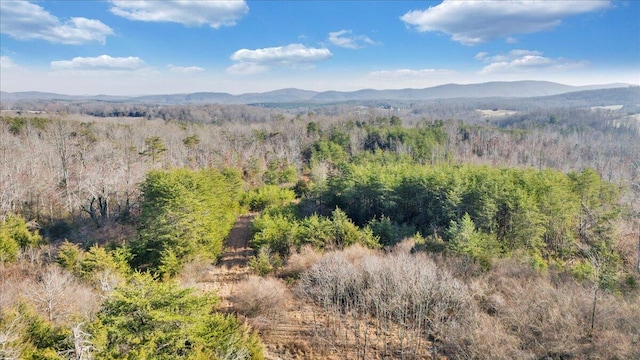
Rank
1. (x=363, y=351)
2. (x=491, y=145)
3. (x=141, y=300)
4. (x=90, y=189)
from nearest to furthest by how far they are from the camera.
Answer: (x=141, y=300), (x=363, y=351), (x=90, y=189), (x=491, y=145)

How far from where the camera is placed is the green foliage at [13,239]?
768 inches

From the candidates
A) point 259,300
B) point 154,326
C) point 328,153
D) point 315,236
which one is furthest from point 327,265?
point 328,153

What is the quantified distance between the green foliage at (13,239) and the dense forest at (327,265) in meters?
0.13

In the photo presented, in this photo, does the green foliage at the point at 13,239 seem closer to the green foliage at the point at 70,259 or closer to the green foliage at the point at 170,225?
the green foliage at the point at 70,259

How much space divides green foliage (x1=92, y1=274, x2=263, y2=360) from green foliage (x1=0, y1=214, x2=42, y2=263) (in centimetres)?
1438

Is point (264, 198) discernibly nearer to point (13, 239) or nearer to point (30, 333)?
point (13, 239)

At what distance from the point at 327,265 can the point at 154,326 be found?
362 inches

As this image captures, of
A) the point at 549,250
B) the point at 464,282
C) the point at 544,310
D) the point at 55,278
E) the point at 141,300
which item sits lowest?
the point at 549,250

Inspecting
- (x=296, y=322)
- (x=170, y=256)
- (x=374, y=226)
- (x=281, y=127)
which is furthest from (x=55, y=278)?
(x=281, y=127)

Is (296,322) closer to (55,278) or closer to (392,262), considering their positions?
(392,262)

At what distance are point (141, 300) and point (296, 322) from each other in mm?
9462

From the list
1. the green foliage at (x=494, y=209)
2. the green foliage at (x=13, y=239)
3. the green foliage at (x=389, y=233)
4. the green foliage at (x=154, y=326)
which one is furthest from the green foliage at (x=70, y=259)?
the green foliage at (x=494, y=209)

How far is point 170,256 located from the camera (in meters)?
19.8

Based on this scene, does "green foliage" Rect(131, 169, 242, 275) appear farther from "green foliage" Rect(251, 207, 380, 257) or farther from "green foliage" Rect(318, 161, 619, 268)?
"green foliage" Rect(318, 161, 619, 268)
